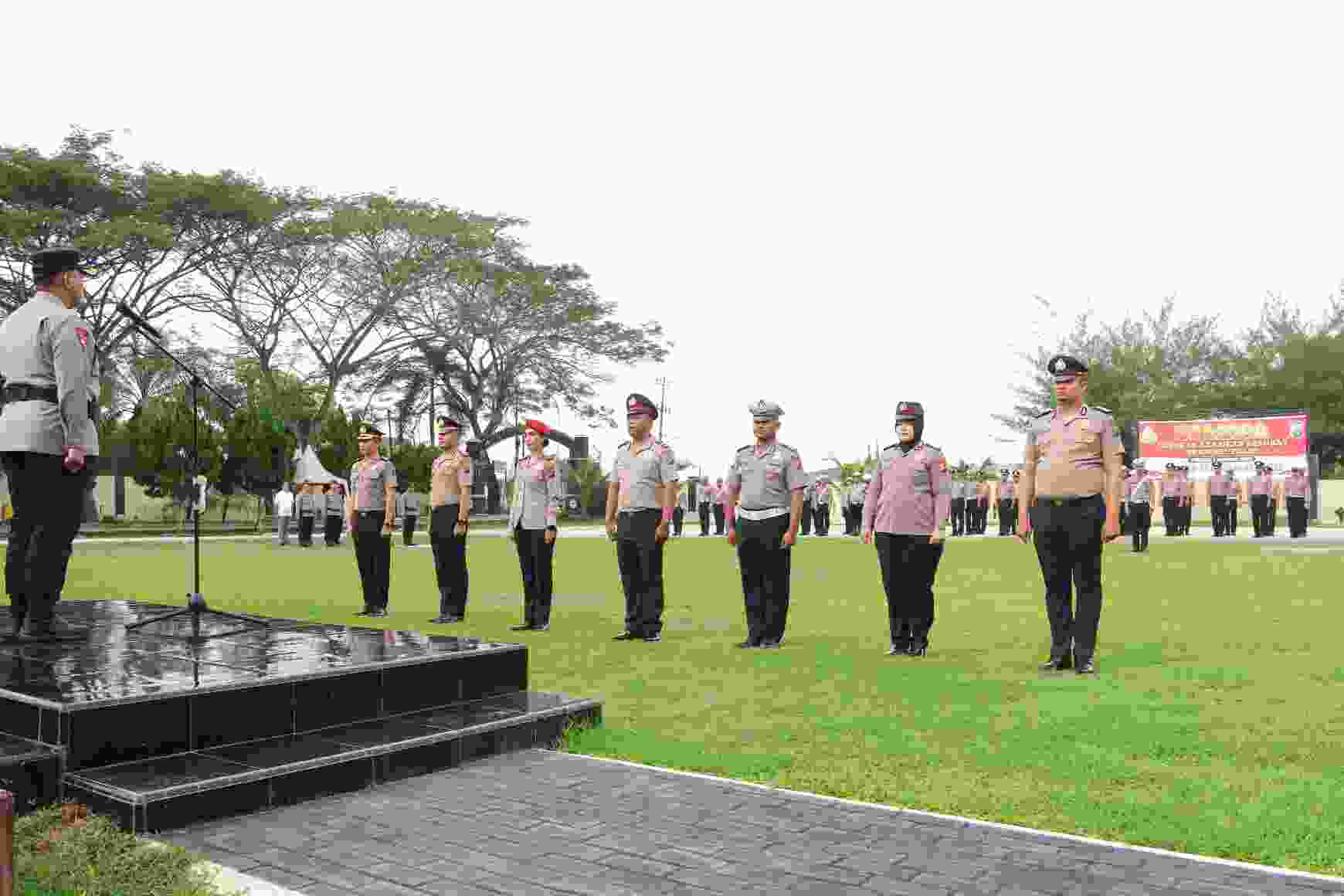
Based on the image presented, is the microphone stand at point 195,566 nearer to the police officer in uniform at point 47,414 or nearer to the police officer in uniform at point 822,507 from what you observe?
the police officer in uniform at point 47,414

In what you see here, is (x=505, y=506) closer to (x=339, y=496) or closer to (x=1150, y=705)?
(x=339, y=496)

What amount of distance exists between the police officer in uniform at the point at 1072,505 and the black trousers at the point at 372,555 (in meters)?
6.16

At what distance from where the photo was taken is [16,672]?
489cm

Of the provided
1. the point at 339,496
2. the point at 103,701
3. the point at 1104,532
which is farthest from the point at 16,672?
the point at 339,496

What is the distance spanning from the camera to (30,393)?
5.70 meters

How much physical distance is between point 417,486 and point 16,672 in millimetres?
40467

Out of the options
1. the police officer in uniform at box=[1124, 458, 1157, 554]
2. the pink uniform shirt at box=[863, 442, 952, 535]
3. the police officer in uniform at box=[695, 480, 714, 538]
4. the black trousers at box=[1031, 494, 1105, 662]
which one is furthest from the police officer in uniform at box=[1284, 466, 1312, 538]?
the black trousers at box=[1031, 494, 1105, 662]

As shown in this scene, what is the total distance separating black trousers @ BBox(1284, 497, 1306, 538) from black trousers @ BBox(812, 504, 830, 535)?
39.1ft

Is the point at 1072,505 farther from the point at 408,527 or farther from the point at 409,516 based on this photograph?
the point at 409,516

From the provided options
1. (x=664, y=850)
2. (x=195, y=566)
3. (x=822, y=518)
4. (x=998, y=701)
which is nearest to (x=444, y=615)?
(x=195, y=566)

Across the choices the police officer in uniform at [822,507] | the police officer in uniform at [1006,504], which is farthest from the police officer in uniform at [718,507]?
the police officer in uniform at [1006,504]

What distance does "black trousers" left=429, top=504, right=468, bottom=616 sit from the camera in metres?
10.3

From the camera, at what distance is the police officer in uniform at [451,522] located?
10.3 metres

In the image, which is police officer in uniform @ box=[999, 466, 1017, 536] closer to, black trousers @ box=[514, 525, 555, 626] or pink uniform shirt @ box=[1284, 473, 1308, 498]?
pink uniform shirt @ box=[1284, 473, 1308, 498]
